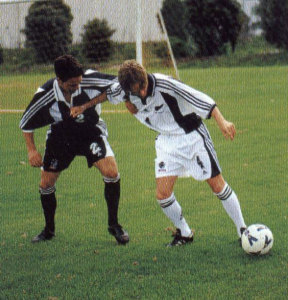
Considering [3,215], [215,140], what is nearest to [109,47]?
[215,140]

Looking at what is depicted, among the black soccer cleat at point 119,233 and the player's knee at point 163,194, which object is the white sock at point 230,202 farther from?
the black soccer cleat at point 119,233

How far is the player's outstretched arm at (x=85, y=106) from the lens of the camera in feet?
17.2

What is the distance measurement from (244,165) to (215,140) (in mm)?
2147

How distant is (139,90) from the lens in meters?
4.75

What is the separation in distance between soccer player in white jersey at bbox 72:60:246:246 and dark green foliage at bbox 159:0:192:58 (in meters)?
22.6

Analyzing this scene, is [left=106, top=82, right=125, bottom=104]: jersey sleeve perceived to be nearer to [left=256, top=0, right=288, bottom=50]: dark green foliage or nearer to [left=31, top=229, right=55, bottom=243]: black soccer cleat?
[left=31, top=229, right=55, bottom=243]: black soccer cleat

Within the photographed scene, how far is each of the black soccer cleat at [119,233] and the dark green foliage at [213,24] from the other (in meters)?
22.3

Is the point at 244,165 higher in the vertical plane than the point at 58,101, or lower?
lower

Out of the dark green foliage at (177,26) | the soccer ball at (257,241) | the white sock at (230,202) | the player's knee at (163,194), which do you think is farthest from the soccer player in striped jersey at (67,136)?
the dark green foliage at (177,26)

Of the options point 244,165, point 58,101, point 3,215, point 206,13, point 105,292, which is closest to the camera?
point 105,292

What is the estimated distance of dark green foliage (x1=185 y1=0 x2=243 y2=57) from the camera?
26.8 metres

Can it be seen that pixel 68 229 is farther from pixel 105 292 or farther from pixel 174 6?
pixel 174 6

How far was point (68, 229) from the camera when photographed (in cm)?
595

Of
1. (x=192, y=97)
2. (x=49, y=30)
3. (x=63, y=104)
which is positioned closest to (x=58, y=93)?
(x=63, y=104)
